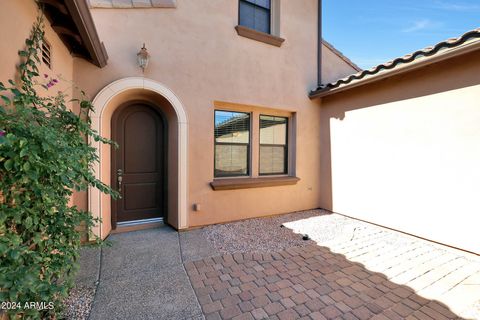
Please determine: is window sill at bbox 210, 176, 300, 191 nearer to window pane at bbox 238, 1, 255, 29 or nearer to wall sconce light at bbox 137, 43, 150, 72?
wall sconce light at bbox 137, 43, 150, 72

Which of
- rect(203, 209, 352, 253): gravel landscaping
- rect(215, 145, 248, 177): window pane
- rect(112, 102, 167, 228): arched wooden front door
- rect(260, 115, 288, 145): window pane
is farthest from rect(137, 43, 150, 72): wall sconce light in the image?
rect(203, 209, 352, 253): gravel landscaping

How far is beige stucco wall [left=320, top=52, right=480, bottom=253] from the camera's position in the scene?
345 centimetres

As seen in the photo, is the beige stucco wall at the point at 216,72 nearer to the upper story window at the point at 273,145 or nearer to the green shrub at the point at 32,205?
the upper story window at the point at 273,145

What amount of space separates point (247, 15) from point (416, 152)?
4.69m

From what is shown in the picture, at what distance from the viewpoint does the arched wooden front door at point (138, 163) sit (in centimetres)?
425

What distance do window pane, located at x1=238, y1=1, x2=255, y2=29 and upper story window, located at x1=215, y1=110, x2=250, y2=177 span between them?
2.17 meters

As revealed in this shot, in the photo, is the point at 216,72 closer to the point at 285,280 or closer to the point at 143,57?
the point at 143,57

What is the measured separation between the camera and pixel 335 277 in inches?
112

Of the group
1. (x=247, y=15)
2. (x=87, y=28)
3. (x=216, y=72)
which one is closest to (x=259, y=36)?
(x=247, y=15)

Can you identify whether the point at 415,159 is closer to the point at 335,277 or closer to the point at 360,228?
the point at 360,228

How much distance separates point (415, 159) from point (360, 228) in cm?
169

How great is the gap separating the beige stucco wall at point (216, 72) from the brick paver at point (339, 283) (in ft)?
5.45

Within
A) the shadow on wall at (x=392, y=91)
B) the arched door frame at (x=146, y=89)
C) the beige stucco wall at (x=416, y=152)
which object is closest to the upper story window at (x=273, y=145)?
the shadow on wall at (x=392, y=91)

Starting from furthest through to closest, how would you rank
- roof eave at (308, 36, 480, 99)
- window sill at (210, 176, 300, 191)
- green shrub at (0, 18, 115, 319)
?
1. window sill at (210, 176, 300, 191)
2. roof eave at (308, 36, 480, 99)
3. green shrub at (0, 18, 115, 319)
